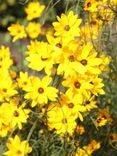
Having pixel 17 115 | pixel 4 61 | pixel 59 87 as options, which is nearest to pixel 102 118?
pixel 59 87

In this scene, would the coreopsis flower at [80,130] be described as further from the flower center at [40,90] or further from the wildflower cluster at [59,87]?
the flower center at [40,90]

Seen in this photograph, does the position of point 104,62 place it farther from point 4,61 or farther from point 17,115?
point 4,61

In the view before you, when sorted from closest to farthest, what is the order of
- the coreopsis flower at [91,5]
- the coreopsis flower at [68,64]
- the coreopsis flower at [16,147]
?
1. the coreopsis flower at [68,64]
2. the coreopsis flower at [91,5]
3. the coreopsis flower at [16,147]

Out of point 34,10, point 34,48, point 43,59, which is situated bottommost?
point 43,59

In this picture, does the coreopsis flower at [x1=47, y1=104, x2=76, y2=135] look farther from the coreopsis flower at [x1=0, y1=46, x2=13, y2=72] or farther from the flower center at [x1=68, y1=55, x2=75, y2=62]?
the coreopsis flower at [x1=0, y1=46, x2=13, y2=72]

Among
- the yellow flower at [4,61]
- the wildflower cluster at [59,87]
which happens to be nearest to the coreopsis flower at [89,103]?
the wildflower cluster at [59,87]

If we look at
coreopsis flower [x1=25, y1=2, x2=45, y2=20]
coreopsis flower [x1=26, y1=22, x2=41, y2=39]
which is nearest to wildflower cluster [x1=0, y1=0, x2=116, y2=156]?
coreopsis flower [x1=26, y1=22, x2=41, y2=39]

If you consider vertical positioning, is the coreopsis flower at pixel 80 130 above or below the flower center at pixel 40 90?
below
